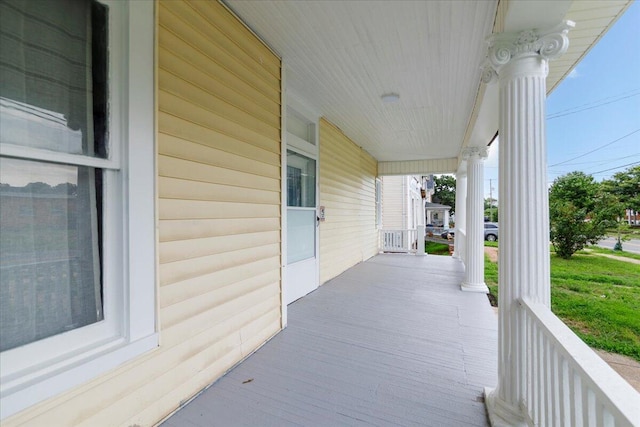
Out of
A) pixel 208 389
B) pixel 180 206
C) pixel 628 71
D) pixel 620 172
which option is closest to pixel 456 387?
pixel 208 389

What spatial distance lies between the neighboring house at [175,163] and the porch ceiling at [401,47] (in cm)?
2

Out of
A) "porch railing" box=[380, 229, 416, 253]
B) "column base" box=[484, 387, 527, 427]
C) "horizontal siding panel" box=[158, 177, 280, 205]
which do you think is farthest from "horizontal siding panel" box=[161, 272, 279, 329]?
"porch railing" box=[380, 229, 416, 253]

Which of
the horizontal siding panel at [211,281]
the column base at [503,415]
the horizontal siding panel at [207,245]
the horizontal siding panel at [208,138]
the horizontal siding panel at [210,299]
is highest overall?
the horizontal siding panel at [208,138]

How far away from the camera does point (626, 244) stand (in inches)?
270

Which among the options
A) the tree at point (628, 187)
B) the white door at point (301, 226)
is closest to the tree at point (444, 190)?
the tree at point (628, 187)

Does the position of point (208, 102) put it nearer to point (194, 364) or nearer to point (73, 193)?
point (73, 193)

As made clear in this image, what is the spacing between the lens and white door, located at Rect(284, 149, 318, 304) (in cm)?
387

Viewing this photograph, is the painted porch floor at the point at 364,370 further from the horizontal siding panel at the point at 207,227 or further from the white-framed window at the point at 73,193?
the horizontal siding panel at the point at 207,227

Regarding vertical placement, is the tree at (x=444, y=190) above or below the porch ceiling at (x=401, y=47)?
above

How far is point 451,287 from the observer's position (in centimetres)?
483

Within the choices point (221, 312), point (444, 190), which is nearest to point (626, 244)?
point (221, 312)

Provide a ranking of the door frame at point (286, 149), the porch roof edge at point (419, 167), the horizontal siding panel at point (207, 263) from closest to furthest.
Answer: the horizontal siding panel at point (207, 263) < the door frame at point (286, 149) < the porch roof edge at point (419, 167)

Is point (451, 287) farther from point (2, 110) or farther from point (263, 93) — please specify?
point (2, 110)

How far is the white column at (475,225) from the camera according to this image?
15.2ft
